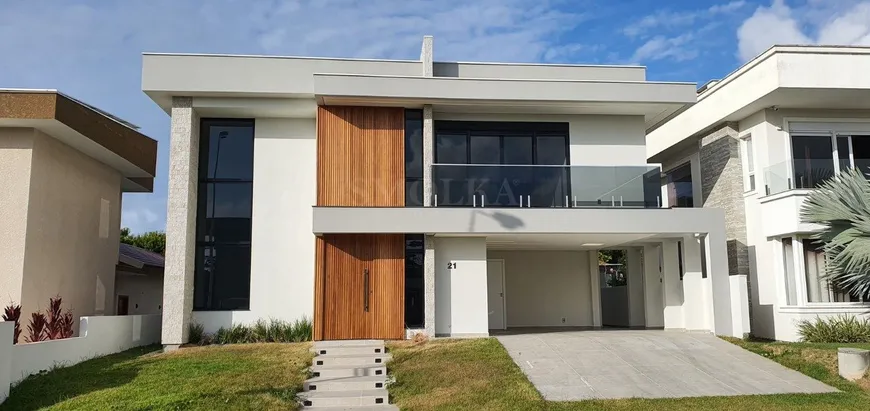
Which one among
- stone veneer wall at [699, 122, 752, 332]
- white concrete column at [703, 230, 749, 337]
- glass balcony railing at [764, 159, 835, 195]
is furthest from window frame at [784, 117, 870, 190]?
white concrete column at [703, 230, 749, 337]

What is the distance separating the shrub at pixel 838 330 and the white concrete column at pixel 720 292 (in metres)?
1.56

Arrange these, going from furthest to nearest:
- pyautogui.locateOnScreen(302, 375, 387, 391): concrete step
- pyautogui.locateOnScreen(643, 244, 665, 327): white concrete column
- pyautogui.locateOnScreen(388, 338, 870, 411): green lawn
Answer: pyautogui.locateOnScreen(643, 244, 665, 327): white concrete column
pyautogui.locateOnScreen(302, 375, 387, 391): concrete step
pyautogui.locateOnScreen(388, 338, 870, 411): green lawn

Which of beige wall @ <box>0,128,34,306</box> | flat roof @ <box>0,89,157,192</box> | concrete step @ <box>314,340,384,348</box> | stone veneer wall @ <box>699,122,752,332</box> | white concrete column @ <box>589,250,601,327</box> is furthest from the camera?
white concrete column @ <box>589,250,601,327</box>

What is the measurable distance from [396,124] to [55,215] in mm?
7945

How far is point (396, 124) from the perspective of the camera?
52.4 ft

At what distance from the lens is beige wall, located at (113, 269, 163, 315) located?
22094 mm

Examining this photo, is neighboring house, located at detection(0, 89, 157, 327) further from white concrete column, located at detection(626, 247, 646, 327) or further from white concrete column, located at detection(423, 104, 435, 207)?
white concrete column, located at detection(626, 247, 646, 327)

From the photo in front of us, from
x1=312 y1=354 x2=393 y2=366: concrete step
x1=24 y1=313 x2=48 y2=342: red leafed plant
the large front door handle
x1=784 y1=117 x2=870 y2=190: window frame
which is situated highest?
x1=784 y1=117 x2=870 y2=190: window frame

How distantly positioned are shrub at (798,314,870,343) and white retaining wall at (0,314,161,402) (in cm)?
1494

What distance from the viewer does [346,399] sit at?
37.3ft

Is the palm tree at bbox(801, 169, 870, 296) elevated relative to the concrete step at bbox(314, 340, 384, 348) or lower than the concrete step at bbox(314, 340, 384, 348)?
elevated

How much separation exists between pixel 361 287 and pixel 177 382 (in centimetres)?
477

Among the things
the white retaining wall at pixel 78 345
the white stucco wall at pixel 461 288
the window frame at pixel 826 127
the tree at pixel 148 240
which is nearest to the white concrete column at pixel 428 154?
the white stucco wall at pixel 461 288

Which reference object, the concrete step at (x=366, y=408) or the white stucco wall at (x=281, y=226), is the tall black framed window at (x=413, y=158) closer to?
the white stucco wall at (x=281, y=226)
